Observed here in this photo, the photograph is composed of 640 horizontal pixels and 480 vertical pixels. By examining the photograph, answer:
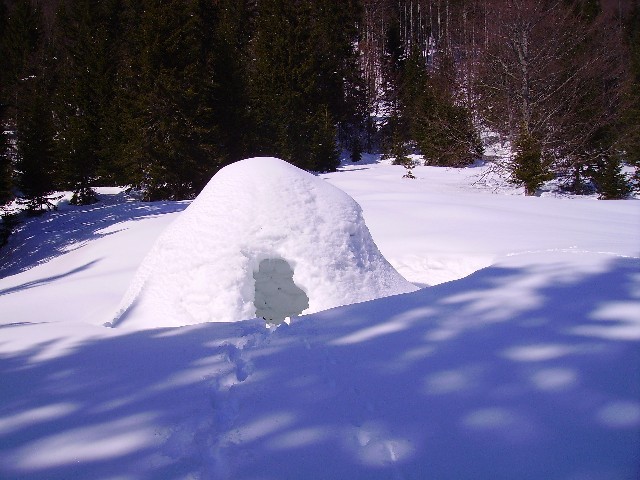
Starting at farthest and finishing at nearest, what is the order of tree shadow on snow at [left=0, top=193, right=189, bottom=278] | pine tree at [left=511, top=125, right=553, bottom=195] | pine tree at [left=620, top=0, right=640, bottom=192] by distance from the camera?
pine tree at [left=620, top=0, right=640, bottom=192] < pine tree at [left=511, top=125, right=553, bottom=195] < tree shadow on snow at [left=0, top=193, right=189, bottom=278]

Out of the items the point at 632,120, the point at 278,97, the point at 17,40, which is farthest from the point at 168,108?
the point at 632,120

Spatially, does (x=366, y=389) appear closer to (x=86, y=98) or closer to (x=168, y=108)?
(x=168, y=108)

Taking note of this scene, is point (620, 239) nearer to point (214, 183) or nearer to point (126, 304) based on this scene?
point (214, 183)

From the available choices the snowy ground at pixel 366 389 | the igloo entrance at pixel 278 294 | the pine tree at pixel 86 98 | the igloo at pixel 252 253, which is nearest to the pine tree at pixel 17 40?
the pine tree at pixel 86 98

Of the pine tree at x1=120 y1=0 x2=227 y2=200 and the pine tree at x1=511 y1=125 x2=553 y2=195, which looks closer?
the pine tree at x1=511 y1=125 x2=553 y2=195

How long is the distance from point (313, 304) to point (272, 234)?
960mm

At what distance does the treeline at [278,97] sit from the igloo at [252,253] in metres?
11.5

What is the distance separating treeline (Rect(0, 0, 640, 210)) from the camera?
1727 cm

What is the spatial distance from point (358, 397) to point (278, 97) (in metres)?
25.6

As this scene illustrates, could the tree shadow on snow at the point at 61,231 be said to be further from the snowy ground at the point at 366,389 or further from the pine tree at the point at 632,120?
the pine tree at the point at 632,120

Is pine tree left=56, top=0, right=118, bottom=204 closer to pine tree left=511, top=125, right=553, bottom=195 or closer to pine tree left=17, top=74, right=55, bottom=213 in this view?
pine tree left=17, top=74, right=55, bottom=213

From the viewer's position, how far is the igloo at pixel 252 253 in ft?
15.9

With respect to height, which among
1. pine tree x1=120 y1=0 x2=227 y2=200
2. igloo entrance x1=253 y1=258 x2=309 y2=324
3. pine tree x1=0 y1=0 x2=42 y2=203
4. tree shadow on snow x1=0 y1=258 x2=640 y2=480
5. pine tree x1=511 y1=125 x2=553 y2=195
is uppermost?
pine tree x1=0 y1=0 x2=42 y2=203

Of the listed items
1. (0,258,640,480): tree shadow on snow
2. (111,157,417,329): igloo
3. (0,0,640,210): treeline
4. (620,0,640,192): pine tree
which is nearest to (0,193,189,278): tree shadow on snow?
(0,0,640,210): treeline
